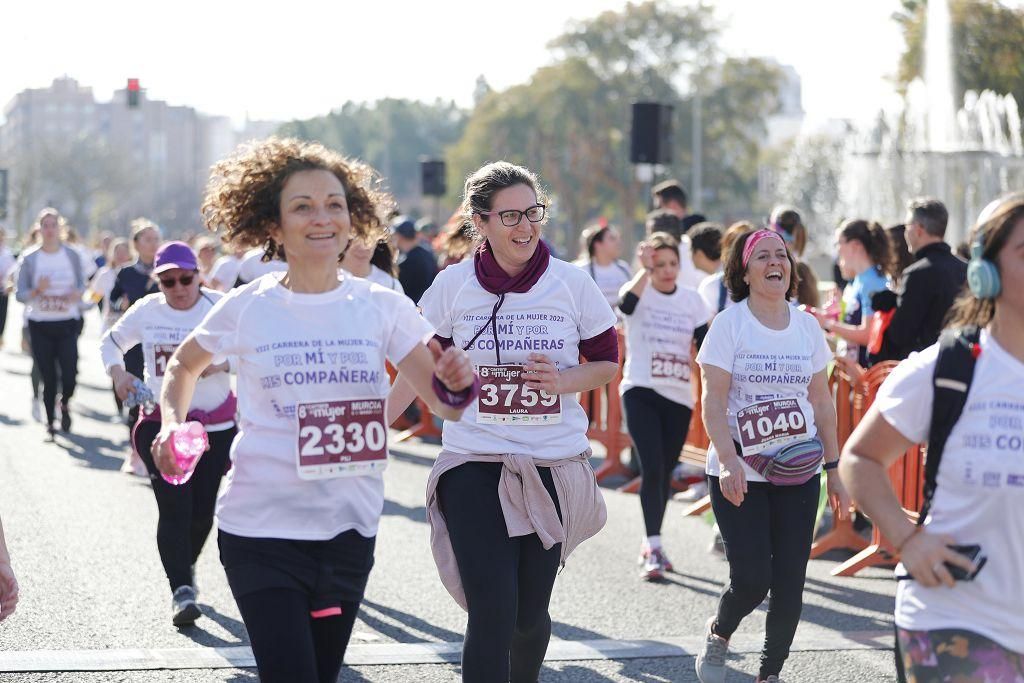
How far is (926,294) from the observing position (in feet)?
28.1

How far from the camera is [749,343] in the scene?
586cm

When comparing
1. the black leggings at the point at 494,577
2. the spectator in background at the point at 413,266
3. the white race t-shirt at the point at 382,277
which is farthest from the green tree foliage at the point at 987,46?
the black leggings at the point at 494,577

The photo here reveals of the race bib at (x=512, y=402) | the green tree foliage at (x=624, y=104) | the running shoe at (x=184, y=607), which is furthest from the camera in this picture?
the green tree foliage at (x=624, y=104)

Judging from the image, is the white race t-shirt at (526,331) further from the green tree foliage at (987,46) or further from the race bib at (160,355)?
the green tree foliage at (987,46)

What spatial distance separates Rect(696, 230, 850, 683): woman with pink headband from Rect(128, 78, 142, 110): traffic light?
28982 millimetres

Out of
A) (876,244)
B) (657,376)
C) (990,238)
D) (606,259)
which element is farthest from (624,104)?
(990,238)

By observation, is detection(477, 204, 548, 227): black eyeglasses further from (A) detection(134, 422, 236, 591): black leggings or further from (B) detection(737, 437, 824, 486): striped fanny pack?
(A) detection(134, 422, 236, 591): black leggings

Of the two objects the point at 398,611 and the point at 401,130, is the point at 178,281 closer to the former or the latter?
the point at 398,611

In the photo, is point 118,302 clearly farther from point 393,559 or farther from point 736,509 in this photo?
point 736,509

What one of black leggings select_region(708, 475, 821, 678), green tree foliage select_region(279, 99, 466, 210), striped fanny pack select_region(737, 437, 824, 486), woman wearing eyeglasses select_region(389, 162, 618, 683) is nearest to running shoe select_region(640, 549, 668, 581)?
black leggings select_region(708, 475, 821, 678)

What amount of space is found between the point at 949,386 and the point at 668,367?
16.8ft

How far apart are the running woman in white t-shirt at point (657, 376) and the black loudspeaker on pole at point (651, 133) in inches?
365

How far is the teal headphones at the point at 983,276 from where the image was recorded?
3346mm

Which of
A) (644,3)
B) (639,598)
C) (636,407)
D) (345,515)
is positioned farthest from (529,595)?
(644,3)
